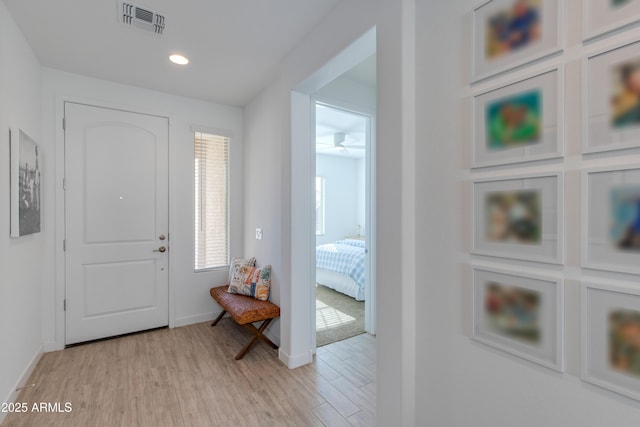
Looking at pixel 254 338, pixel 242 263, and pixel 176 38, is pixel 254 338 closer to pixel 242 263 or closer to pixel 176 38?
pixel 242 263

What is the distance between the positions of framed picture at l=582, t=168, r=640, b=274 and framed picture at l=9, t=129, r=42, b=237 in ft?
10.1

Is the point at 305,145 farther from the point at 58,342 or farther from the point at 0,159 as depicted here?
the point at 58,342

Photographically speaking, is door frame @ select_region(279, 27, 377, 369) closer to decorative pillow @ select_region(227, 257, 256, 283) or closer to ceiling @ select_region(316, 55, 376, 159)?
ceiling @ select_region(316, 55, 376, 159)

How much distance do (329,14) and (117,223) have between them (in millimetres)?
2833

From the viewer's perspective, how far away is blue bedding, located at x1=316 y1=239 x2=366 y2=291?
165 inches

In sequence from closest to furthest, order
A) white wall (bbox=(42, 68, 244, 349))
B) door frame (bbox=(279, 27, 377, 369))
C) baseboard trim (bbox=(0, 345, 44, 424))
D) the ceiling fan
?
1. baseboard trim (bbox=(0, 345, 44, 424))
2. door frame (bbox=(279, 27, 377, 369))
3. white wall (bbox=(42, 68, 244, 349))
4. the ceiling fan

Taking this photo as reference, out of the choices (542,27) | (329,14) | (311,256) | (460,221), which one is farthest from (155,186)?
(542,27)

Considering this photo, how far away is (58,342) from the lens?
273 cm

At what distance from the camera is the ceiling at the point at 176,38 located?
6.12 feet

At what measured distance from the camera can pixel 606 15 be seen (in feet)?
2.92

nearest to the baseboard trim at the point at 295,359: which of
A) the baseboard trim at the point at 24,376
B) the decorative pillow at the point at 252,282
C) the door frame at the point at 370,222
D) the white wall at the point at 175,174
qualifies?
the decorative pillow at the point at 252,282

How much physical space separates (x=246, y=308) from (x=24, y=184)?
1921 mm

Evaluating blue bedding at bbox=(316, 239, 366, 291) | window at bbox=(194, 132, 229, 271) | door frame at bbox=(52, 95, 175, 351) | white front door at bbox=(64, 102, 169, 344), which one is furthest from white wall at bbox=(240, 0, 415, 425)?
door frame at bbox=(52, 95, 175, 351)

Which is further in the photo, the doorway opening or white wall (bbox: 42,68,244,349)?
the doorway opening
